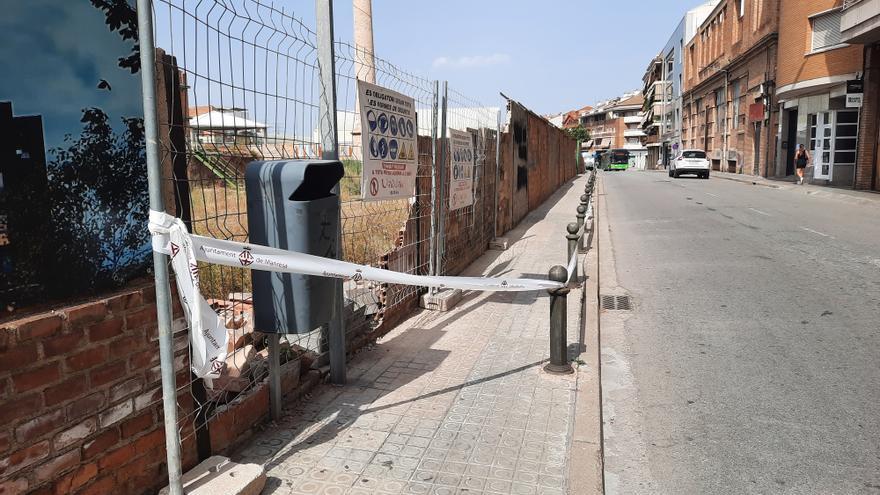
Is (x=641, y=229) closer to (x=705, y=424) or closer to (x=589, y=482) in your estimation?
(x=705, y=424)

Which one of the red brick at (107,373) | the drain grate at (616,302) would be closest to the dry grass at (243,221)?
the red brick at (107,373)

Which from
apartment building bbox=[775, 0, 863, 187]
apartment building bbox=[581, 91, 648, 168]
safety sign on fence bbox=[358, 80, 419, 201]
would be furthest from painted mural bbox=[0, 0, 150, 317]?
apartment building bbox=[581, 91, 648, 168]

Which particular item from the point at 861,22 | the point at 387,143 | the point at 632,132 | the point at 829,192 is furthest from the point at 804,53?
the point at 632,132

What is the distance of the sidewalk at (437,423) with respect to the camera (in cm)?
331

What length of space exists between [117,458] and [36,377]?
61cm

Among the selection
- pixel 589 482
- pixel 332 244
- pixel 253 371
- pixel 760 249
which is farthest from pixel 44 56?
pixel 760 249

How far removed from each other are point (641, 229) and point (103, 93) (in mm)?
13235

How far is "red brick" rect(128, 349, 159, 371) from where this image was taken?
2.73 meters

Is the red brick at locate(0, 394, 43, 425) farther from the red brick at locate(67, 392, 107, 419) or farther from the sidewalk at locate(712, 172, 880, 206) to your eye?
the sidewalk at locate(712, 172, 880, 206)

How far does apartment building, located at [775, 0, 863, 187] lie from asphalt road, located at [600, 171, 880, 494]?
17212mm

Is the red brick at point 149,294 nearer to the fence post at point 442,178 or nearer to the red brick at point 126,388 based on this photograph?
the red brick at point 126,388

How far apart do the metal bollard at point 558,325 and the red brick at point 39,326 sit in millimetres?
3259

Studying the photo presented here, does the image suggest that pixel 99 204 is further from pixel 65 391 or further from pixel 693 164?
pixel 693 164

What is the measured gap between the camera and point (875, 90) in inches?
894
